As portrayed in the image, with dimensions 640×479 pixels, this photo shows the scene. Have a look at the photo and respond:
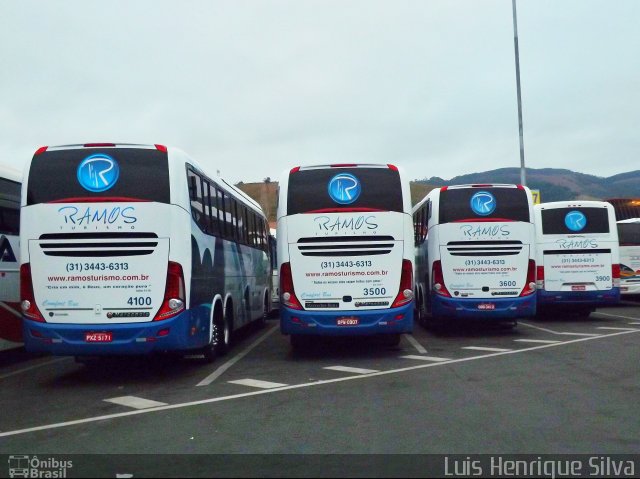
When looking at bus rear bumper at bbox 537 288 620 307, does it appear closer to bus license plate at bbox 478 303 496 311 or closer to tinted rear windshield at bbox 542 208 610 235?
tinted rear windshield at bbox 542 208 610 235

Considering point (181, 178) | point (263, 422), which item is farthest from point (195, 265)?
point (263, 422)

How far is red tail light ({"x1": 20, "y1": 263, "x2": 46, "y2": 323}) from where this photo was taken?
10406 mm

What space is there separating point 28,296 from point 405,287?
6.13 m

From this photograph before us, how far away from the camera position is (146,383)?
34.7 feet

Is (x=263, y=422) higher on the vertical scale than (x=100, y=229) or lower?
lower

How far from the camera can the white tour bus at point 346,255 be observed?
41.8 feet

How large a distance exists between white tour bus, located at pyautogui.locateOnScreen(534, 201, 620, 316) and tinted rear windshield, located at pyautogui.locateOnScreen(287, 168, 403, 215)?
31.9ft

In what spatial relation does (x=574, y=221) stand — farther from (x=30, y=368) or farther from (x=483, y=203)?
(x=30, y=368)

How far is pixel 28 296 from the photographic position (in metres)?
10.4

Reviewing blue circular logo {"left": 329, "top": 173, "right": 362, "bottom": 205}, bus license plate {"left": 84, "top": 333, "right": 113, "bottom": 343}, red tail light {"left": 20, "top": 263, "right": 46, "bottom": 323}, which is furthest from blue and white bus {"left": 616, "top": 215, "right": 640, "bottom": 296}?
red tail light {"left": 20, "top": 263, "right": 46, "bottom": 323}

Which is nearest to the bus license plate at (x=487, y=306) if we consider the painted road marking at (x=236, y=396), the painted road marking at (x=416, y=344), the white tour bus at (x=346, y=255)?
the painted road marking at (x=416, y=344)

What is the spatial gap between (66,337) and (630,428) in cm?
730

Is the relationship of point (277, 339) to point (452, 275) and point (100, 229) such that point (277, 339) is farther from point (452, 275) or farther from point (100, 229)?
point (100, 229)

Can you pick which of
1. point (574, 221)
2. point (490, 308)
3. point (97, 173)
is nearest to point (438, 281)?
point (490, 308)
